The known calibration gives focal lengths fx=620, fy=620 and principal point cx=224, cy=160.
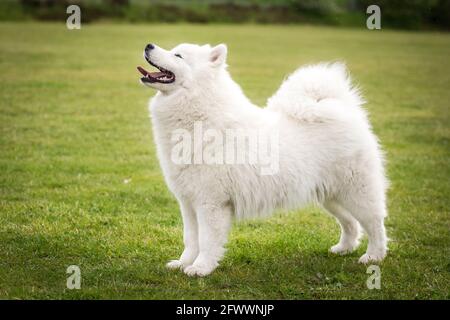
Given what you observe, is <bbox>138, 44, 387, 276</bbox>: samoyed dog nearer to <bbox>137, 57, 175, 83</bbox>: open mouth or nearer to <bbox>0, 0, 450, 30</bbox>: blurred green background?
<bbox>137, 57, 175, 83</bbox>: open mouth

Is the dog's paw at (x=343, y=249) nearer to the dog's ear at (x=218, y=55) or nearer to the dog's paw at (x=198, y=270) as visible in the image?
the dog's paw at (x=198, y=270)

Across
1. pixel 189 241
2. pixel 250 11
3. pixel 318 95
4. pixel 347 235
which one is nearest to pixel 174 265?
pixel 189 241

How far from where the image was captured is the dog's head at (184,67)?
4965mm

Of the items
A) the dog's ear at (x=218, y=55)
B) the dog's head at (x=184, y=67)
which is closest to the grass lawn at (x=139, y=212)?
the dog's head at (x=184, y=67)

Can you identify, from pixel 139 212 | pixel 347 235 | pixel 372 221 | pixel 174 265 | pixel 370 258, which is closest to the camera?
pixel 174 265

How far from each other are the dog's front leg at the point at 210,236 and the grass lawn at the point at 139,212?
0.13 meters

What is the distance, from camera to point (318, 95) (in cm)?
560

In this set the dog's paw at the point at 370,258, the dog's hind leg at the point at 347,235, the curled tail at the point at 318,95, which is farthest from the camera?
the dog's hind leg at the point at 347,235

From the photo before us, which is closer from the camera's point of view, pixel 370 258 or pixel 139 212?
pixel 370 258

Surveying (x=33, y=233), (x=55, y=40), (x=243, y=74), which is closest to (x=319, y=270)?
(x=33, y=233)

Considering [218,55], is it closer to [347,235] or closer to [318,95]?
Result: [318,95]

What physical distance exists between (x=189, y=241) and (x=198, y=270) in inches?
12.8

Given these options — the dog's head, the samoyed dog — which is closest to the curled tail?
the samoyed dog

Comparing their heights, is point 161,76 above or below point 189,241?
above
